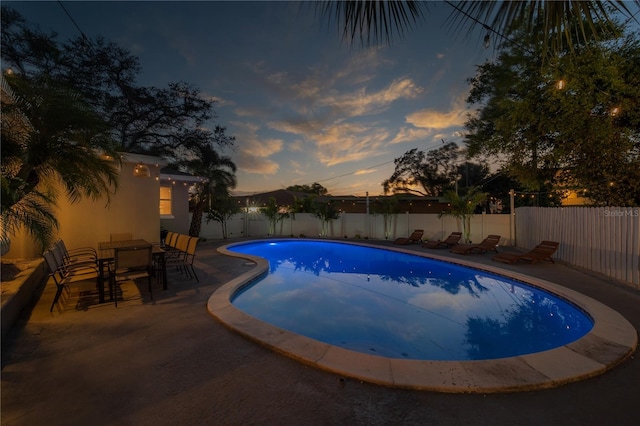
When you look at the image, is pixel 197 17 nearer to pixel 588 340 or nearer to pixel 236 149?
pixel 236 149

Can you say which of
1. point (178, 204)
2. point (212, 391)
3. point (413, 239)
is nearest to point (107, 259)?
point (212, 391)

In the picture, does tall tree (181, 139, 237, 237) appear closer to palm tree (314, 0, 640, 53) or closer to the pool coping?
the pool coping

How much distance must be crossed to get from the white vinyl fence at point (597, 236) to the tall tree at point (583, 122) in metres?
1.66

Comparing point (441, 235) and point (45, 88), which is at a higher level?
point (45, 88)

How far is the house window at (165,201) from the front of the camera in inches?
583

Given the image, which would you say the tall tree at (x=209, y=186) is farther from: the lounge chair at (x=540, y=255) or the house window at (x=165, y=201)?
the lounge chair at (x=540, y=255)

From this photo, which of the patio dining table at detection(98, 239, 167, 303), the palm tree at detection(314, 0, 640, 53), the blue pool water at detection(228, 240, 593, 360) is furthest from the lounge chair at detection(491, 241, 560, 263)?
the patio dining table at detection(98, 239, 167, 303)

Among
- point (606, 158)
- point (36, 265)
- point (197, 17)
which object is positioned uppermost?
point (197, 17)

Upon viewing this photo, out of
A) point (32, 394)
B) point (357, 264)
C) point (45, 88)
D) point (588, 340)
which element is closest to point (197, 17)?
point (45, 88)

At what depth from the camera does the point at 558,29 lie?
56.9 inches

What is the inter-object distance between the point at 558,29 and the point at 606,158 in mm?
11823

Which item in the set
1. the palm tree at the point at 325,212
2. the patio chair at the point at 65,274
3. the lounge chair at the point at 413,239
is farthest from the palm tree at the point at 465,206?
the patio chair at the point at 65,274

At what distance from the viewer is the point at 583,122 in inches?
400

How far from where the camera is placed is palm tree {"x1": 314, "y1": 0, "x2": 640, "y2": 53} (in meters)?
1.36
